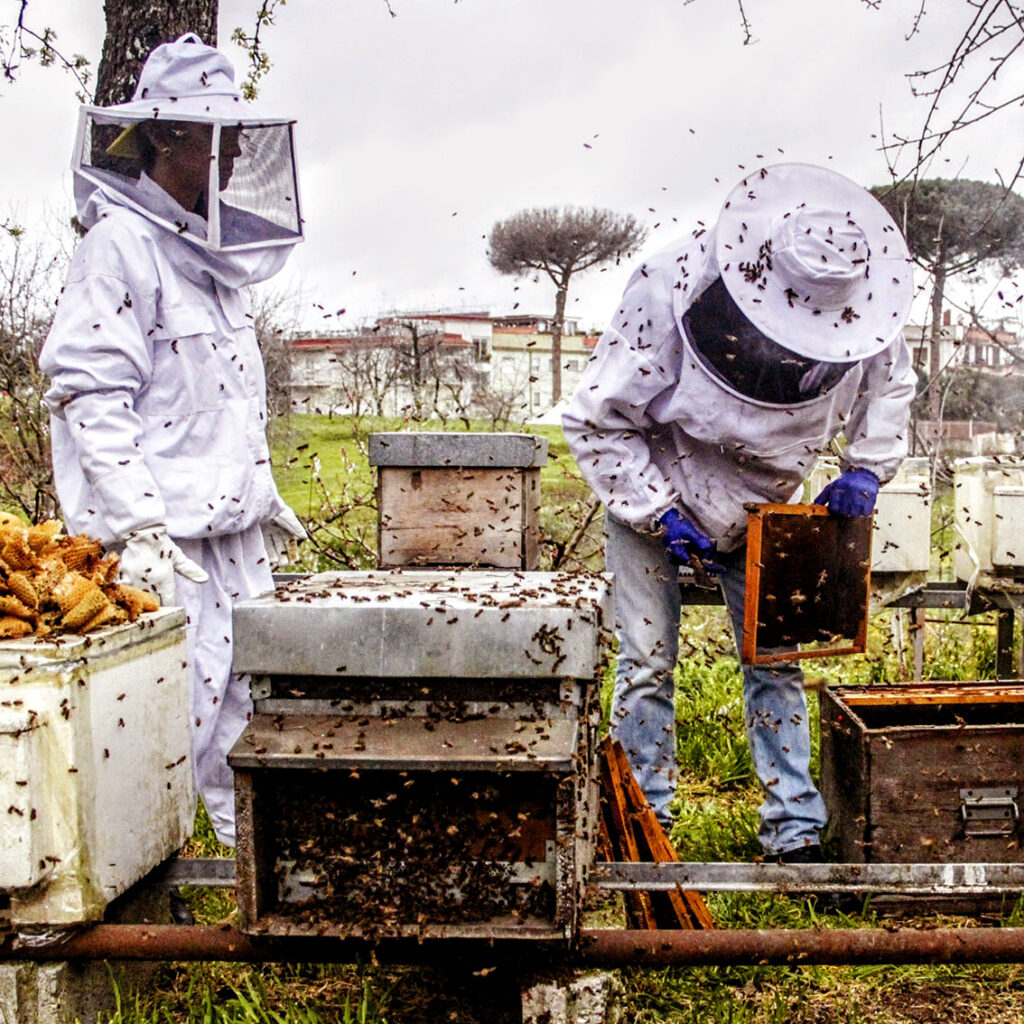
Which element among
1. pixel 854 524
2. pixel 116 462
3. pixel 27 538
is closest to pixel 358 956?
pixel 27 538

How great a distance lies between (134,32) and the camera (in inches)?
154

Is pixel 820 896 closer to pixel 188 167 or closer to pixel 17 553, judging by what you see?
pixel 17 553

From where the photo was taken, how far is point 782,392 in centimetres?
291

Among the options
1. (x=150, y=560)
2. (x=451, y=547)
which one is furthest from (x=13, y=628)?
(x=451, y=547)

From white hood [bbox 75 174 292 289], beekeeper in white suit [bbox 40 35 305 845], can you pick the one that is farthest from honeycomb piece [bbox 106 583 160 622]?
white hood [bbox 75 174 292 289]

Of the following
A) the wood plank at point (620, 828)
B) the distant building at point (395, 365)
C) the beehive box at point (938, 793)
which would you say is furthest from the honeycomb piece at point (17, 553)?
the distant building at point (395, 365)

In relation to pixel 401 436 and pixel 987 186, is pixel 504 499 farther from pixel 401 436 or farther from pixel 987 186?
pixel 987 186

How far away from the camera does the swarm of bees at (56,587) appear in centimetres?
211

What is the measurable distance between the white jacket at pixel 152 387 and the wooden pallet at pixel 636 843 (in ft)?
3.81

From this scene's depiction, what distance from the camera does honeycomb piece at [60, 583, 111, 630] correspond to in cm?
211

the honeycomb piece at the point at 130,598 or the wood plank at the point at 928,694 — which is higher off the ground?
the honeycomb piece at the point at 130,598

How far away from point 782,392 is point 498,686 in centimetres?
139

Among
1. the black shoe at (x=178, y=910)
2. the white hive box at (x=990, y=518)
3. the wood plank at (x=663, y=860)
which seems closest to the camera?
the wood plank at (x=663, y=860)

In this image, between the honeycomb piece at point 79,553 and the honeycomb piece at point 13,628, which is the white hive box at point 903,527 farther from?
the honeycomb piece at point 13,628
